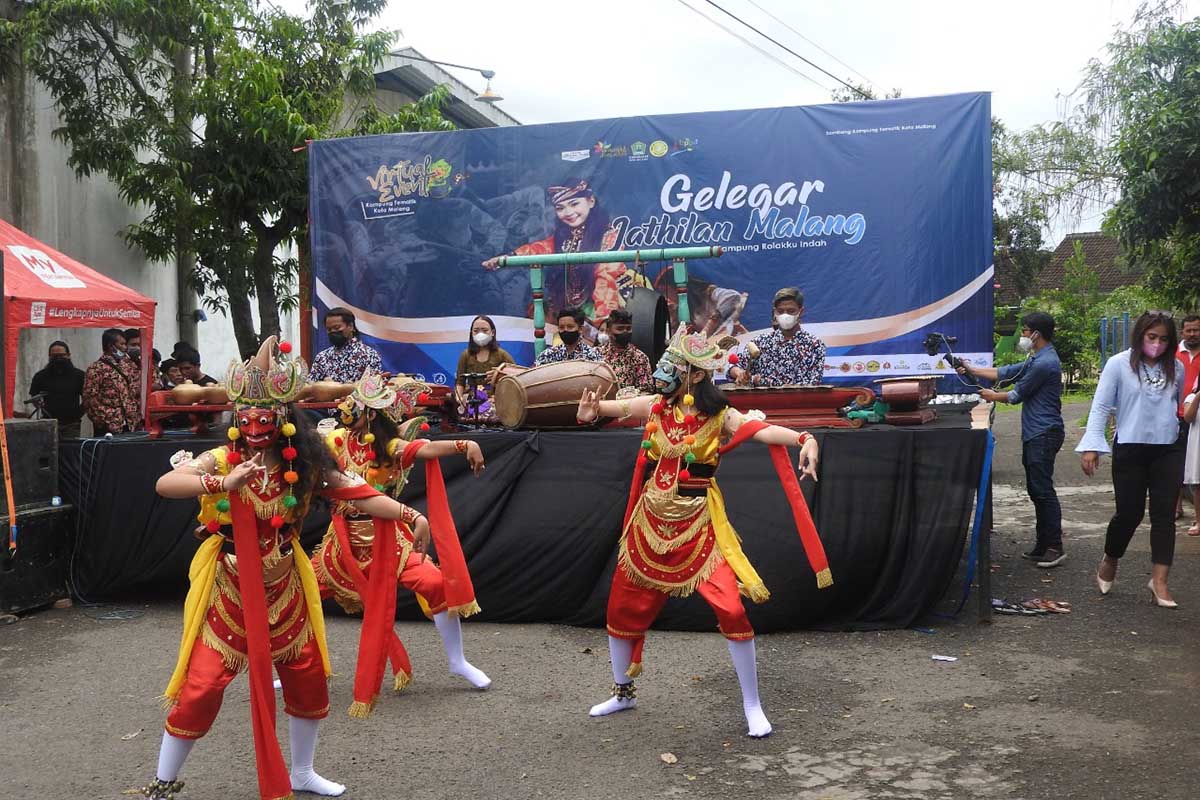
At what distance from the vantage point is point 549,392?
7215 mm

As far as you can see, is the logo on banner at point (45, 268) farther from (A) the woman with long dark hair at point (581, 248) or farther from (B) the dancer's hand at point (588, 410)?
(B) the dancer's hand at point (588, 410)

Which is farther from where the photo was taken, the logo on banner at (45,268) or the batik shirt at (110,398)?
the batik shirt at (110,398)

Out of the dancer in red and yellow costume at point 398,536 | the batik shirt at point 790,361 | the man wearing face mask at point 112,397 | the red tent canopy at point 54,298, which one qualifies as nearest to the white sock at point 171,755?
the dancer in red and yellow costume at point 398,536

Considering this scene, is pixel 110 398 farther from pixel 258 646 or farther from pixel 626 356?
pixel 258 646

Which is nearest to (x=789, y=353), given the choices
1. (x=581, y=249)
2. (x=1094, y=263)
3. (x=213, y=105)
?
(x=581, y=249)

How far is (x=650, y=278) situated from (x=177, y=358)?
14.9 feet

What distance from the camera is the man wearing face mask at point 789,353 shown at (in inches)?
313

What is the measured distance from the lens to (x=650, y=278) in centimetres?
955

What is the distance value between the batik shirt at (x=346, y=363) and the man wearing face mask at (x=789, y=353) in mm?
2750

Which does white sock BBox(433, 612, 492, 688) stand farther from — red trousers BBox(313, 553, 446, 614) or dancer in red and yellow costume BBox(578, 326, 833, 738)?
dancer in red and yellow costume BBox(578, 326, 833, 738)

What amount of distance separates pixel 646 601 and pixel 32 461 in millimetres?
4646

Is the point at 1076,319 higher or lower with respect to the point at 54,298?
higher

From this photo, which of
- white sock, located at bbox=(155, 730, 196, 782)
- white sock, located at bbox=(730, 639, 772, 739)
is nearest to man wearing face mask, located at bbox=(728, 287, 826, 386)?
white sock, located at bbox=(730, 639, 772, 739)

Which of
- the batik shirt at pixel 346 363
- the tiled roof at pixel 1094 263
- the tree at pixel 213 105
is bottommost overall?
the batik shirt at pixel 346 363
